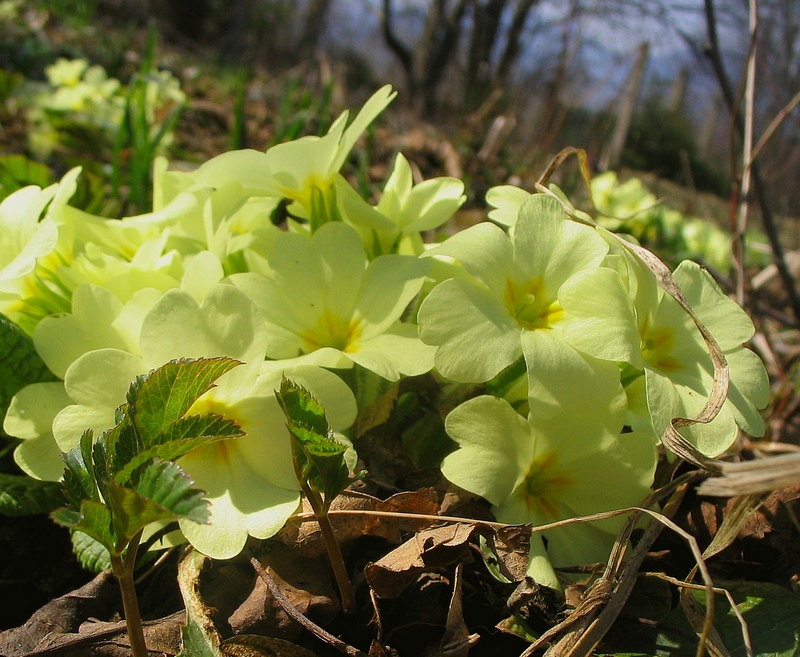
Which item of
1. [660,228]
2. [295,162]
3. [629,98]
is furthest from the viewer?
[629,98]

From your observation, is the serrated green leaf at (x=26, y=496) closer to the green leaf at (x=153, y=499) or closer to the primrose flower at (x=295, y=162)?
the green leaf at (x=153, y=499)

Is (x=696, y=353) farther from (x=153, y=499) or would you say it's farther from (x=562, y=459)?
(x=153, y=499)

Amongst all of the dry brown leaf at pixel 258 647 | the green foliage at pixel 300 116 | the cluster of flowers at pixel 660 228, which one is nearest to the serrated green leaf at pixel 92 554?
the dry brown leaf at pixel 258 647

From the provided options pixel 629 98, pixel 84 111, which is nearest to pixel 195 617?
pixel 84 111

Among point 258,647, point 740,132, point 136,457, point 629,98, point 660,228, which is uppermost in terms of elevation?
point 740,132

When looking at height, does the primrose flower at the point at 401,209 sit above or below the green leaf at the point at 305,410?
above

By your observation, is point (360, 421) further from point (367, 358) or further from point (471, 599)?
point (471, 599)

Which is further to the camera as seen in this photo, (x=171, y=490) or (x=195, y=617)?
(x=195, y=617)

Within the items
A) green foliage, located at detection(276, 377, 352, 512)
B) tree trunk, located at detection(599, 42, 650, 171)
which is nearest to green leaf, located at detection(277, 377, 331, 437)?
green foliage, located at detection(276, 377, 352, 512)
